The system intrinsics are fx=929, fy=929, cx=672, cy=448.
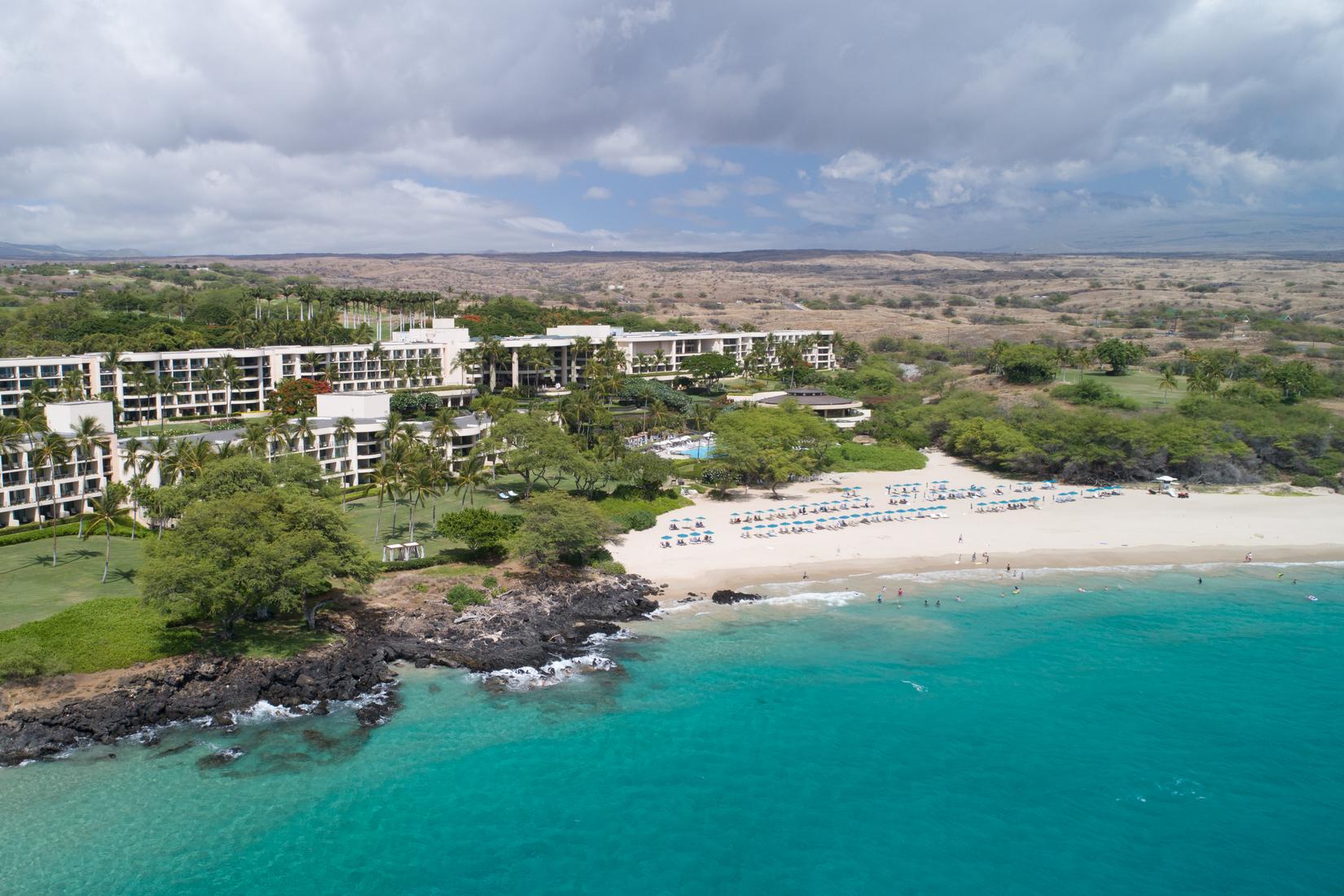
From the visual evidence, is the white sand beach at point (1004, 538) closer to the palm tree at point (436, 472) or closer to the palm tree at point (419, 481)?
the palm tree at point (436, 472)

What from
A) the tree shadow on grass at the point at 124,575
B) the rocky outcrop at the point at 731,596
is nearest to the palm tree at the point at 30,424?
the tree shadow on grass at the point at 124,575

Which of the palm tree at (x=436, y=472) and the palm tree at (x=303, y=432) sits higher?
the palm tree at (x=303, y=432)

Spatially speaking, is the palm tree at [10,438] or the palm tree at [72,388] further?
the palm tree at [72,388]

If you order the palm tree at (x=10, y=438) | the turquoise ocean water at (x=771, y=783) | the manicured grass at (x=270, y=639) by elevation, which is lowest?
the turquoise ocean water at (x=771, y=783)

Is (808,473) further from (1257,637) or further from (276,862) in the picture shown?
(276,862)

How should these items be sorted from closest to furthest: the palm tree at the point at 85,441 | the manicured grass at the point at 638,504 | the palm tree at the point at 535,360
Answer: the palm tree at the point at 85,441 < the manicured grass at the point at 638,504 < the palm tree at the point at 535,360

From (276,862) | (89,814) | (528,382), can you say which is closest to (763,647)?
(276,862)
